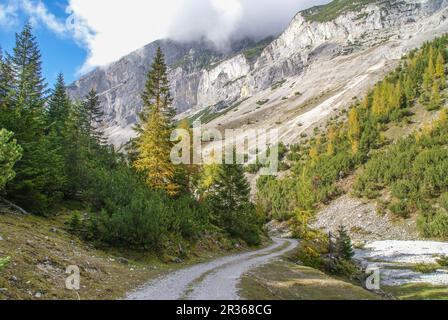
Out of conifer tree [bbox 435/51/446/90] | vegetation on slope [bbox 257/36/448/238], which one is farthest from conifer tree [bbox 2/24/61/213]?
conifer tree [bbox 435/51/446/90]

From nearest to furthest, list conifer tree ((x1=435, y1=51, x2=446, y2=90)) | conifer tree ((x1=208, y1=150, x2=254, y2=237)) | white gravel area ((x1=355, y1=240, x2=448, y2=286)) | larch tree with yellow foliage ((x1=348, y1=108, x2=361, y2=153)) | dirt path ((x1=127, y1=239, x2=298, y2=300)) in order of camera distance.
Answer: dirt path ((x1=127, y1=239, x2=298, y2=300)), white gravel area ((x1=355, y1=240, x2=448, y2=286)), conifer tree ((x1=208, y1=150, x2=254, y2=237)), larch tree with yellow foliage ((x1=348, y1=108, x2=361, y2=153)), conifer tree ((x1=435, y1=51, x2=446, y2=90))

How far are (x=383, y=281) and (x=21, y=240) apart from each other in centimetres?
3148

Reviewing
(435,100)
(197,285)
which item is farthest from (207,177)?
(435,100)

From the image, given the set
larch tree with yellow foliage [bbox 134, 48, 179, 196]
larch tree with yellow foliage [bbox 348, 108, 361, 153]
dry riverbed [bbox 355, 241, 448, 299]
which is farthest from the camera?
larch tree with yellow foliage [bbox 348, 108, 361, 153]

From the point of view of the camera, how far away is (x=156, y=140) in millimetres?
36500

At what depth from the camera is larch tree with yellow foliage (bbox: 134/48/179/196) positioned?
36.1 metres

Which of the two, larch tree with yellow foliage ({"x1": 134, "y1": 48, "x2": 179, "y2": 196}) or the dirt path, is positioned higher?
larch tree with yellow foliage ({"x1": 134, "y1": 48, "x2": 179, "y2": 196})

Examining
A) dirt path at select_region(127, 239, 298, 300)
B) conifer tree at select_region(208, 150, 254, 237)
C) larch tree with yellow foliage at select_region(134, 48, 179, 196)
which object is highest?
larch tree with yellow foliage at select_region(134, 48, 179, 196)

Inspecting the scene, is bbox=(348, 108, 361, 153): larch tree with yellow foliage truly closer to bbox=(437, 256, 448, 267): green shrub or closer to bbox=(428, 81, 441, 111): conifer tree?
bbox=(428, 81, 441, 111): conifer tree

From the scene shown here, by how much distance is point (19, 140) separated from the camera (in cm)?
2259

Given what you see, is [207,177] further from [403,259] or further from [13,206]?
[13,206]

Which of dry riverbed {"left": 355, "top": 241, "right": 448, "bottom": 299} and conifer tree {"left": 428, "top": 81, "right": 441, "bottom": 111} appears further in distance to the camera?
conifer tree {"left": 428, "top": 81, "right": 441, "bottom": 111}

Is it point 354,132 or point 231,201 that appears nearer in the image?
point 231,201
